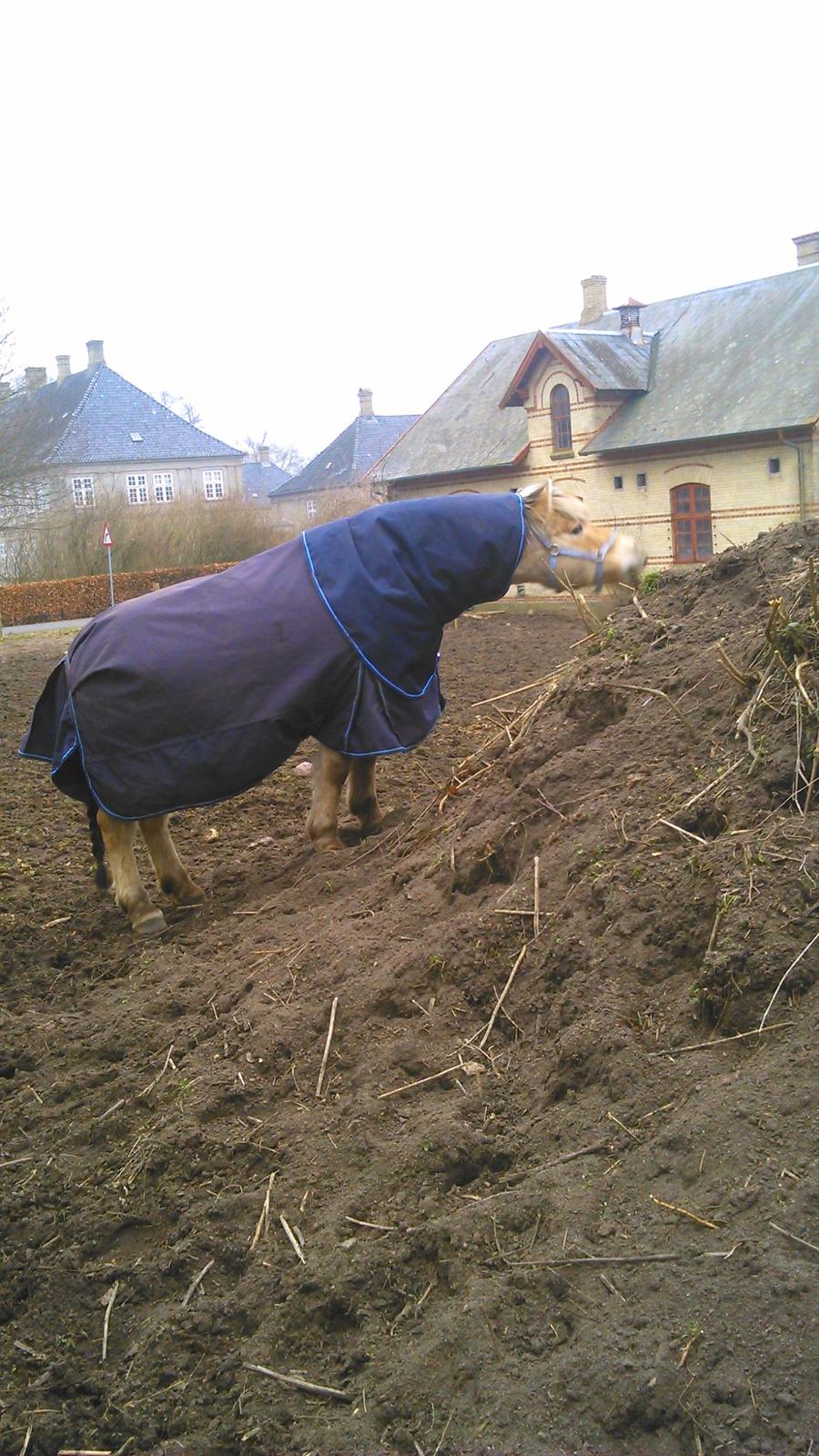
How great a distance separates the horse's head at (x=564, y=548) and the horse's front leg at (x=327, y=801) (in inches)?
53.1

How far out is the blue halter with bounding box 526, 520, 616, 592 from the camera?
6293 mm

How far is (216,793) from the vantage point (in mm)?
5789

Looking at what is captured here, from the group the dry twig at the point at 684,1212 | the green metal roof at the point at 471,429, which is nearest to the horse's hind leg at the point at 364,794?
the dry twig at the point at 684,1212

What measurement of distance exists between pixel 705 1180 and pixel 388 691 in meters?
3.47

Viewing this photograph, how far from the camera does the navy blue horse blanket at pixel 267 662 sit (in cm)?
560

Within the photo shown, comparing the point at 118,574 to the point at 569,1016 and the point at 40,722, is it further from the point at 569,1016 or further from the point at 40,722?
the point at 569,1016

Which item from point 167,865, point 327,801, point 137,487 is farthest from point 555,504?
point 137,487

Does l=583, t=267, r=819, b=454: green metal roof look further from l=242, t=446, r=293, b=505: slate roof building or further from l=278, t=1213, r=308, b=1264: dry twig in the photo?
l=242, t=446, r=293, b=505: slate roof building

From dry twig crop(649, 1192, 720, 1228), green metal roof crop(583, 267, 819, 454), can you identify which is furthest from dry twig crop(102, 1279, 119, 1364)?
green metal roof crop(583, 267, 819, 454)

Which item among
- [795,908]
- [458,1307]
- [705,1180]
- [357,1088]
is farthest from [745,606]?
[458,1307]

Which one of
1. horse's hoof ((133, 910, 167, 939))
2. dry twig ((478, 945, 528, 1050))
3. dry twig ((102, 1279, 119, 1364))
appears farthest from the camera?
horse's hoof ((133, 910, 167, 939))

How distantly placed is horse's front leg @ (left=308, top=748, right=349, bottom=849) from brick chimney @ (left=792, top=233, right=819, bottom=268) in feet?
99.4

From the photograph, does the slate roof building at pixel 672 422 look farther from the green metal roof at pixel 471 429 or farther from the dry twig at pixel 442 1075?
the dry twig at pixel 442 1075

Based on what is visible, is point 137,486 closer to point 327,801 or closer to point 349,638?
Answer: point 327,801
